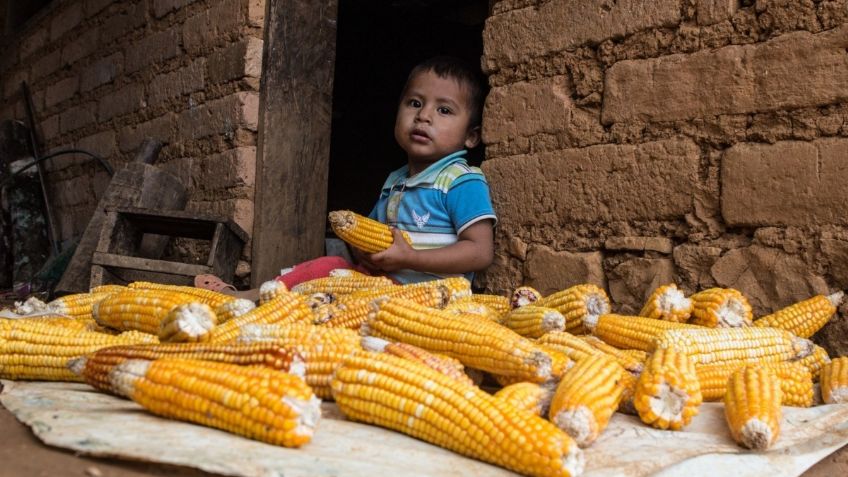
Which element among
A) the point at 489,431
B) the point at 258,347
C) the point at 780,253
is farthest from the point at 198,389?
the point at 780,253

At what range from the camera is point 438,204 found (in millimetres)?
3961

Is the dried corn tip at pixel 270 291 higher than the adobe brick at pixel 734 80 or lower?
lower

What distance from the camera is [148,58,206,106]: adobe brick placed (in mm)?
5227

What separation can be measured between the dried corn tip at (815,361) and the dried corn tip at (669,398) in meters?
0.78

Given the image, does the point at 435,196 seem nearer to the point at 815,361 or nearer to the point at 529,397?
the point at 815,361

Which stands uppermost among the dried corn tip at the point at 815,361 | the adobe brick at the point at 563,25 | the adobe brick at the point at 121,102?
the adobe brick at the point at 563,25

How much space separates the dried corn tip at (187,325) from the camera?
2070mm

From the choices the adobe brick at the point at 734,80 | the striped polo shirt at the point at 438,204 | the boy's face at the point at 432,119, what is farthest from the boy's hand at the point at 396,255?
the adobe brick at the point at 734,80

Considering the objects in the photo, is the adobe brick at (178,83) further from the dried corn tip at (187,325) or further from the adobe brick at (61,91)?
the dried corn tip at (187,325)

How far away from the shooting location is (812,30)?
2635mm

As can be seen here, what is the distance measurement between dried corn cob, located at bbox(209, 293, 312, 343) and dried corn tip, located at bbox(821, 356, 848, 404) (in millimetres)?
1767

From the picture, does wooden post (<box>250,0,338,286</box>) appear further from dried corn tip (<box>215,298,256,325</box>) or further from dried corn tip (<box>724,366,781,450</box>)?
dried corn tip (<box>724,366,781,450</box>)

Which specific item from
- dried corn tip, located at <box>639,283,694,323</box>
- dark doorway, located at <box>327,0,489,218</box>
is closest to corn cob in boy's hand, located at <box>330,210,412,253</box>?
dried corn tip, located at <box>639,283,694,323</box>

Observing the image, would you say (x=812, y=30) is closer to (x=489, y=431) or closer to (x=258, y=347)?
(x=489, y=431)
